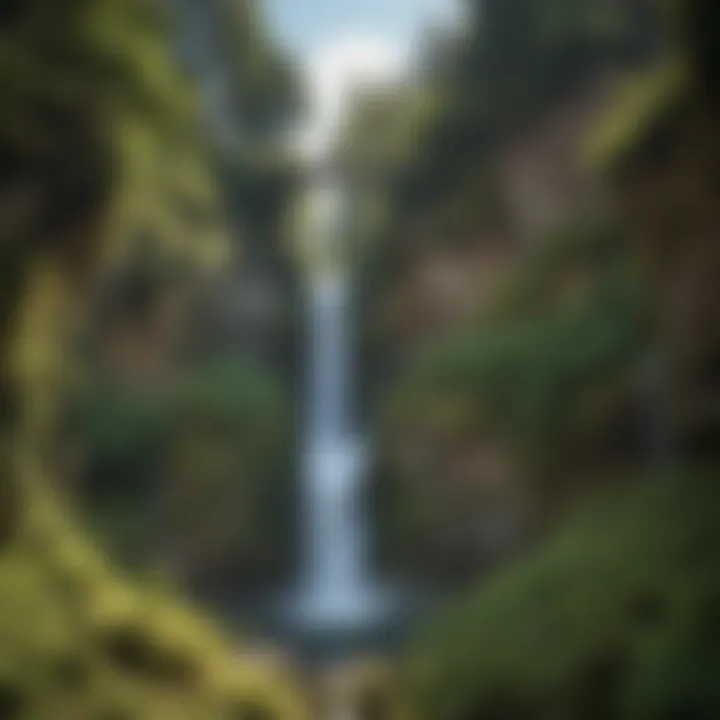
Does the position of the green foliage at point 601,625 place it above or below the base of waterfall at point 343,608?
below

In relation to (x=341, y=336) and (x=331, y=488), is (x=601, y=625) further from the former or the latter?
(x=341, y=336)

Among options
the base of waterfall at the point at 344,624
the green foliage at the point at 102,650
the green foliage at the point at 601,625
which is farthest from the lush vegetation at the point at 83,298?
the green foliage at the point at 601,625

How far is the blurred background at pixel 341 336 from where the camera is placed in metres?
2.77

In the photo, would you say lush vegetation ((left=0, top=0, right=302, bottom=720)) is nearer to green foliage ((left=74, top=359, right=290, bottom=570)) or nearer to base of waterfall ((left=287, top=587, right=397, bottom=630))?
green foliage ((left=74, top=359, right=290, bottom=570))

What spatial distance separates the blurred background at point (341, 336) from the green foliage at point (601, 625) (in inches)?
0.4

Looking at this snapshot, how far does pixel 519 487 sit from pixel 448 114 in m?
1.17

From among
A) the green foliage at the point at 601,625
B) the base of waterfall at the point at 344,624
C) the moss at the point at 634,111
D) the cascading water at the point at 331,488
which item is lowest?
the green foliage at the point at 601,625

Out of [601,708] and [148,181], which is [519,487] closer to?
[601,708]

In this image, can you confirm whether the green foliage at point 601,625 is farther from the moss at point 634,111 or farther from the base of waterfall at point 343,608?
the moss at point 634,111

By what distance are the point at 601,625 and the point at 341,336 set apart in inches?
46.6

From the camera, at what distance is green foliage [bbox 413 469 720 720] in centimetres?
249

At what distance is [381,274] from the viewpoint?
10.9 feet

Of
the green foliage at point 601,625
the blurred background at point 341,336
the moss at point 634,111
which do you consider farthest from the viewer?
the moss at point 634,111

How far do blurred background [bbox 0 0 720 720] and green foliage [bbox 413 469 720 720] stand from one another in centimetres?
1
